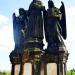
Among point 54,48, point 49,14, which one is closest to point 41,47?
point 54,48

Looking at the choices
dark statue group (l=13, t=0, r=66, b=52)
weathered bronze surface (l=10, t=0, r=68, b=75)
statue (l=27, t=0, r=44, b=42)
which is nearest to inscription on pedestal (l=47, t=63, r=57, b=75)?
weathered bronze surface (l=10, t=0, r=68, b=75)

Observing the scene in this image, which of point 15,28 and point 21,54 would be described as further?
point 15,28

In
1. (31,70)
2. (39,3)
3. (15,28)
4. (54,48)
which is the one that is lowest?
(31,70)

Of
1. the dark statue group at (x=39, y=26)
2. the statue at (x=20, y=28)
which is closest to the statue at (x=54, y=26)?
the dark statue group at (x=39, y=26)

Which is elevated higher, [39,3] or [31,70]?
[39,3]

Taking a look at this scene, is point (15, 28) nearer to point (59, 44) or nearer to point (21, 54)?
point (21, 54)

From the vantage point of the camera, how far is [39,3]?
17562mm

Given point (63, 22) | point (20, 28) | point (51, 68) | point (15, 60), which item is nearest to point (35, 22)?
point (20, 28)

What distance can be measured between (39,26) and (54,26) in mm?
1032

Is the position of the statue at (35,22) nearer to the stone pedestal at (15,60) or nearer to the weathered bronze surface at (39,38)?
the weathered bronze surface at (39,38)

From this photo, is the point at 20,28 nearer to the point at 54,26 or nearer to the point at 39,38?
the point at 39,38

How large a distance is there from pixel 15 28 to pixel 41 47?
7.63ft

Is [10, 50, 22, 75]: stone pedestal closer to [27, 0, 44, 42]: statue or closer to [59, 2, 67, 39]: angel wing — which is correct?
[27, 0, 44, 42]: statue

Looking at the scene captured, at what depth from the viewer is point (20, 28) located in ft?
58.5
